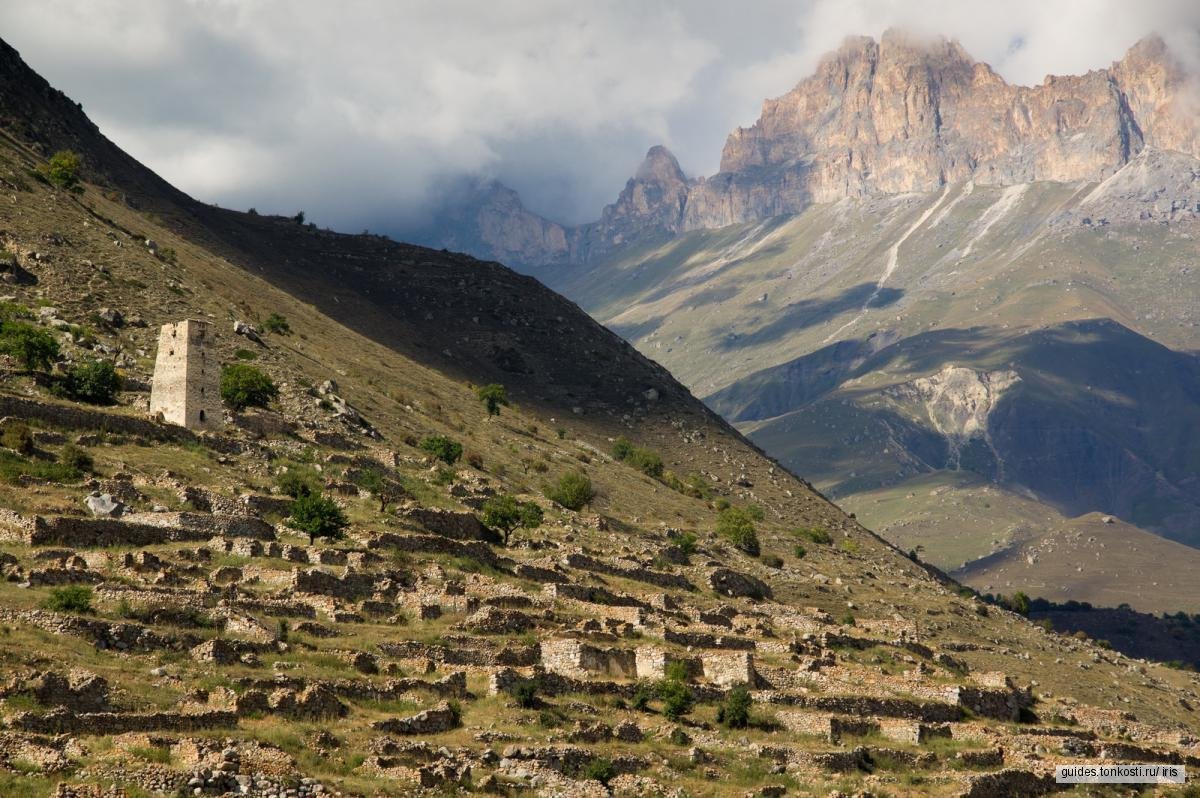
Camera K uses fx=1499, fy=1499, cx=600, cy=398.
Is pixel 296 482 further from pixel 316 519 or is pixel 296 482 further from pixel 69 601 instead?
pixel 69 601

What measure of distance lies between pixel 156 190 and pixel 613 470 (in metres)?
52.9

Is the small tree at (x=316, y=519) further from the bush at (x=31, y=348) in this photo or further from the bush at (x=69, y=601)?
the bush at (x=31, y=348)

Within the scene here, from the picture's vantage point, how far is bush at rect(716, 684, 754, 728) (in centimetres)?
3844

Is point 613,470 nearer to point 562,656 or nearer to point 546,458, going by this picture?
point 546,458

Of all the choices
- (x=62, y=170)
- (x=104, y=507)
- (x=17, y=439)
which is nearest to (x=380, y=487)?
(x=17, y=439)

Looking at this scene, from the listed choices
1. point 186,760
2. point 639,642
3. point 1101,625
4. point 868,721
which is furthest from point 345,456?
point 1101,625

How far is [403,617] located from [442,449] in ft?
121

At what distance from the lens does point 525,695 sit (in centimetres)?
3506

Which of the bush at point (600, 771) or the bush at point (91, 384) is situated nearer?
the bush at point (600, 771)

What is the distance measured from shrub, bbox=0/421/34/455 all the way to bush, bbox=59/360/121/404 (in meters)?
9.27

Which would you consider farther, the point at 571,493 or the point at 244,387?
the point at 571,493

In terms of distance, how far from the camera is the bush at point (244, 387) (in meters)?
66.5

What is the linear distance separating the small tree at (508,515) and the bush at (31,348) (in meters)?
18.8

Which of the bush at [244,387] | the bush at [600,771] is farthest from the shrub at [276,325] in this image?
the bush at [600,771]
